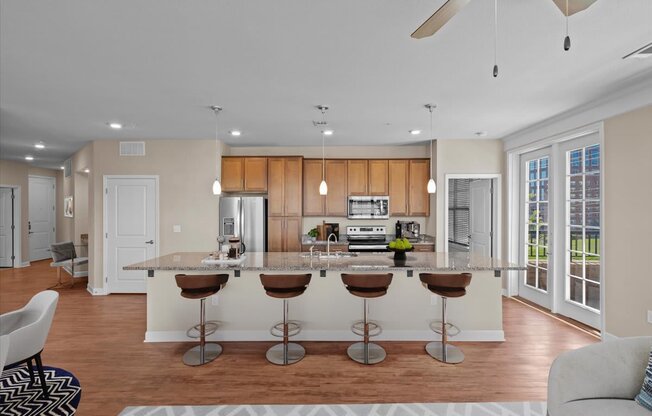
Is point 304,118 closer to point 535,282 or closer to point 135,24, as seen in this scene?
point 135,24

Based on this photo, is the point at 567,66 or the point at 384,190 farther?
the point at 384,190

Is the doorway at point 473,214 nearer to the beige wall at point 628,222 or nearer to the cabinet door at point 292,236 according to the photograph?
the beige wall at point 628,222

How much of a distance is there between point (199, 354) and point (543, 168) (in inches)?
198

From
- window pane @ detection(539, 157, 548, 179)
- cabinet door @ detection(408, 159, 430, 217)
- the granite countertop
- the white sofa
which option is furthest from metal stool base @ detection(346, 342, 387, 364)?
window pane @ detection(539, 157, 548, 179)

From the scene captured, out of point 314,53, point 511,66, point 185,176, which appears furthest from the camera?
point 185,176

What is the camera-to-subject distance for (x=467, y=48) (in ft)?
7.39

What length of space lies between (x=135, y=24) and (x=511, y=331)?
15.2 feet

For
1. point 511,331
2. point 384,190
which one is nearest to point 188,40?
point 384,190

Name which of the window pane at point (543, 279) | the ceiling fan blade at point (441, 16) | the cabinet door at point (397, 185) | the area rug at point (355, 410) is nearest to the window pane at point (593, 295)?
the window pane at point (543, 279)

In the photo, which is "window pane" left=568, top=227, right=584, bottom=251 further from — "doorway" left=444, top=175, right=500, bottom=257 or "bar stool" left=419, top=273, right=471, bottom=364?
"bar stool" left=419, top=273, right=471, bottom=364

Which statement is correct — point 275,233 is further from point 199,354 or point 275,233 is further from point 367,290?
point 367,290

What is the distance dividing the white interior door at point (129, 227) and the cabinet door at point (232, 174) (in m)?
1.15

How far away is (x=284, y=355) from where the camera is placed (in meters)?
2.96

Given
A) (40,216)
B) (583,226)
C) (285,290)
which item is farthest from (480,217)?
(40,216)
